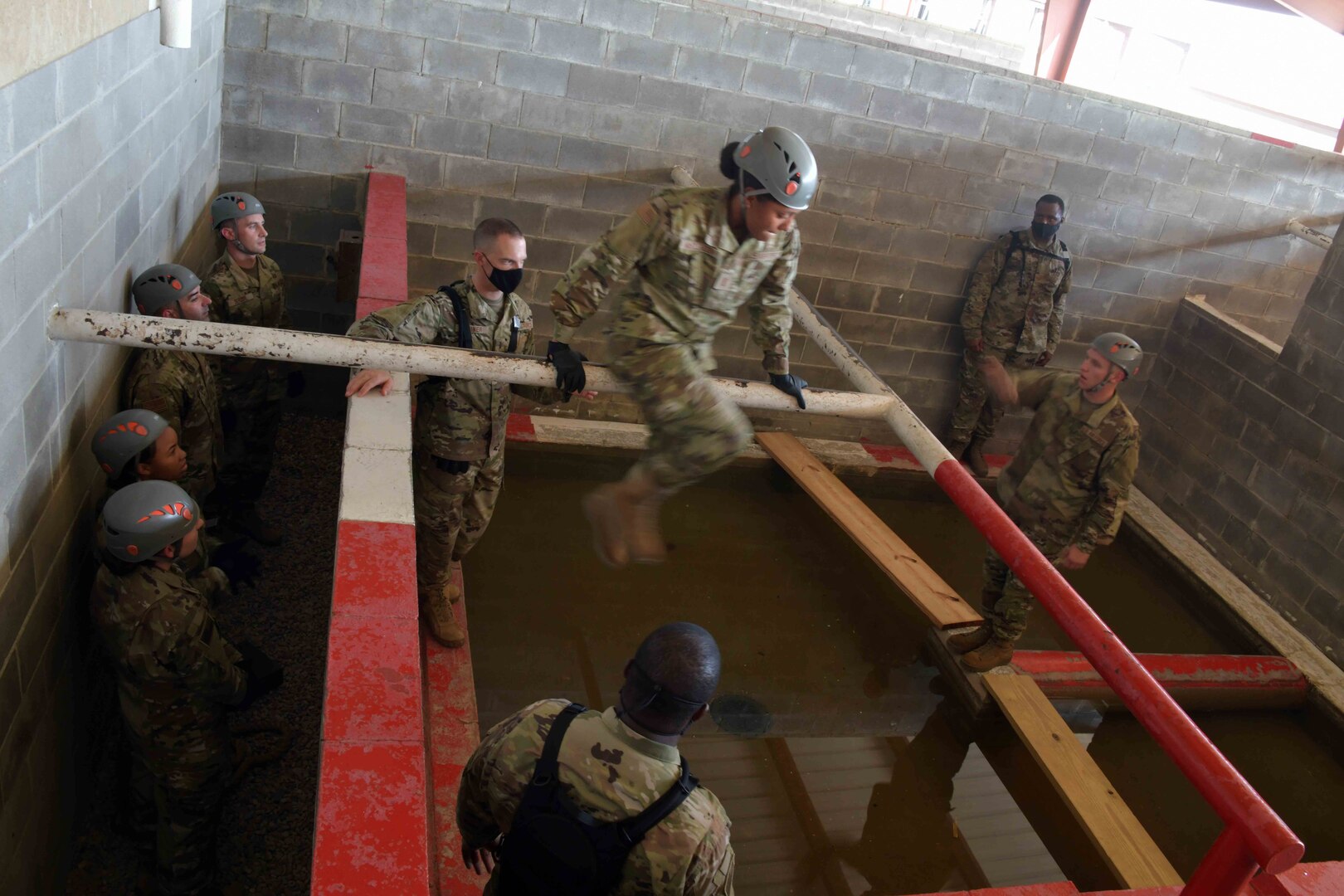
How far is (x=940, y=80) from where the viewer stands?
617cm

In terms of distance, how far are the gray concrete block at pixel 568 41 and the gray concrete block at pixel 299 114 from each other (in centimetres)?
121

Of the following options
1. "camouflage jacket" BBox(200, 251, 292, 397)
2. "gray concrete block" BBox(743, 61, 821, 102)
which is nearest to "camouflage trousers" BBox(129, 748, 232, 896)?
"camouflage jacket" BBox(200, 251, 292, 397)

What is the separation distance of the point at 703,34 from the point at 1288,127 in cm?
2073

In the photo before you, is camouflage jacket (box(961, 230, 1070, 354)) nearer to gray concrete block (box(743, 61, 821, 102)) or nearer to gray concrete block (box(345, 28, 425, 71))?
gray concrete block (box(743, 61, 821, 102))

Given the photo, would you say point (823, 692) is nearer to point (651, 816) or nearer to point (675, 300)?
point (675, 300)

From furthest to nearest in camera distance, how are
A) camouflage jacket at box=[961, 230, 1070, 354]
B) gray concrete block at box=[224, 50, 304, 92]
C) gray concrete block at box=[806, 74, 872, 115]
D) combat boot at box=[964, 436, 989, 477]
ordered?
1. combat boot at box=[964, 436, 989, 477]
2. camouflage jacket at box=[961, 230, 1070, 354]
3. gray concrete block at box=[806, 74, 872, 115]
4. gray concrete block at box=[224, 50, 304, 92]

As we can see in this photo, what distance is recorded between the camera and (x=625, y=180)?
6.05 meters

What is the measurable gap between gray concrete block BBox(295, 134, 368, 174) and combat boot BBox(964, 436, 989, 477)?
4662mm

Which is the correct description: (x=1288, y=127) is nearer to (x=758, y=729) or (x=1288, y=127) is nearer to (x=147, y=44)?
(x=758, y=729)

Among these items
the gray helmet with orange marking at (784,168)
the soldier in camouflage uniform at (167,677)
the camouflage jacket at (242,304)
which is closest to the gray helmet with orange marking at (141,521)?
the soldier in camouflage uniform at (167,677)

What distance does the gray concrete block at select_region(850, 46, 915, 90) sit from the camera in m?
6.02

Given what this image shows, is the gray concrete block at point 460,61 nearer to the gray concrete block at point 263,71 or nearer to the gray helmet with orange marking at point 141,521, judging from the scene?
the gray concrete block at point 263,71

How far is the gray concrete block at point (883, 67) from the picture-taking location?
6.02m

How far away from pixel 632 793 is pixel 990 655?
A: 343 centimetres
